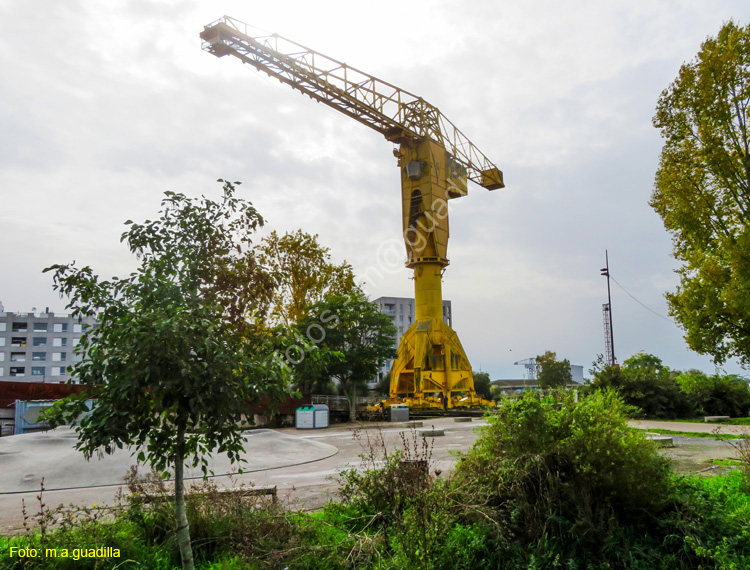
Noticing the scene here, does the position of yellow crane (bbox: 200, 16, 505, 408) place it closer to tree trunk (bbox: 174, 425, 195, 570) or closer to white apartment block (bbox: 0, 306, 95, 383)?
tree trunk (bbox: 174, 425, 195, 570)

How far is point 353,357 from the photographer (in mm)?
29516

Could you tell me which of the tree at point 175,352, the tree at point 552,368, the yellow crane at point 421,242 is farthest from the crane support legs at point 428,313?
the tree at point 175,352

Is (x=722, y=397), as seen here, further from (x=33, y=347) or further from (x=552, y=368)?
(x=33, y=347)

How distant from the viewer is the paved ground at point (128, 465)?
829 centimetres

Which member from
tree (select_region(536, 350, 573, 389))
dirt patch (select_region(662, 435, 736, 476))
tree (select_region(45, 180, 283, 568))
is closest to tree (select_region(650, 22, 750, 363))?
dirt patch (select_region(662, 435, 736, 476))

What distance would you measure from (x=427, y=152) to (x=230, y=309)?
28.4 m

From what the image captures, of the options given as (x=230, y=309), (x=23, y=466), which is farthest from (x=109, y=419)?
(x=23, y=466)

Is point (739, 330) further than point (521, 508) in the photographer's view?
Yes

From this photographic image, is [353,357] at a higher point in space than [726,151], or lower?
lower

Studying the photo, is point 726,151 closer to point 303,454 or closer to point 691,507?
point 691,507

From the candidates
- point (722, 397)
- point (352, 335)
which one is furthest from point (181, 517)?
point (722, 397)

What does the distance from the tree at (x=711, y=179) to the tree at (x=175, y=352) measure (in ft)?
47.8

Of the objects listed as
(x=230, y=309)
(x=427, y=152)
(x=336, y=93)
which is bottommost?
(x=230, y=309)

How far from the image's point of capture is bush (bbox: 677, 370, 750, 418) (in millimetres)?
24641
